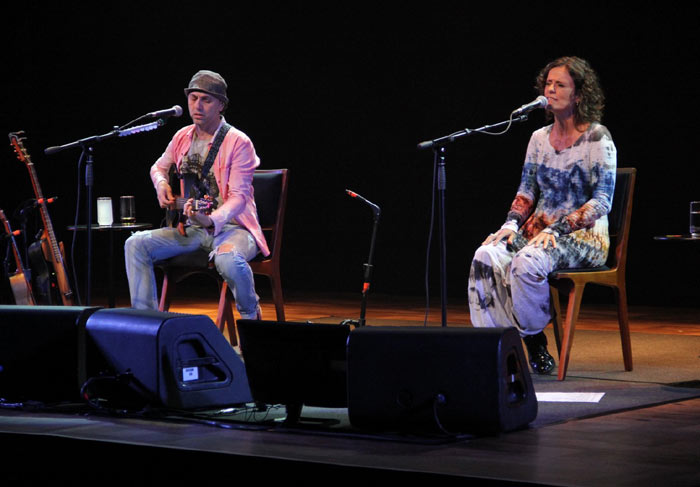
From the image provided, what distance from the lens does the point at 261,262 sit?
4.54 metres

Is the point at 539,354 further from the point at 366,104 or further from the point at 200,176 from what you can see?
the point at 366,104

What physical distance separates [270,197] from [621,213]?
1584 millimetres

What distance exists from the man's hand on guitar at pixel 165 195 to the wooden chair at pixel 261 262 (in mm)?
234

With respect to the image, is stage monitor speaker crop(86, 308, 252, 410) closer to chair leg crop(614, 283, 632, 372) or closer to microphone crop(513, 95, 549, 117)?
microphone crop(513, 95, 549, 117)

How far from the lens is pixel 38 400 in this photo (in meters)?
3.24

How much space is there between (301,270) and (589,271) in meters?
3.97

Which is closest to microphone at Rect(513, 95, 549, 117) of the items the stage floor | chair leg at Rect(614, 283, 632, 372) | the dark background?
chair leg at Rect(614, 283, 632, 372)

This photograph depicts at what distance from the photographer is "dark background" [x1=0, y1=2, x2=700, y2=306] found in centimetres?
604

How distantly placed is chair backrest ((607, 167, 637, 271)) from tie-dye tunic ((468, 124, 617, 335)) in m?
0.06

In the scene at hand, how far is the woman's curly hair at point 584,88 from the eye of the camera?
404cm

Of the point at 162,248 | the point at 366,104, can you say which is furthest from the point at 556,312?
the point at 366,104

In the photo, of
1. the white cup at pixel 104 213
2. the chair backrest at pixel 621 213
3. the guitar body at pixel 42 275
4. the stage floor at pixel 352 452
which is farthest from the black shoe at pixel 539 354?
the guitar body at pixel 42 275

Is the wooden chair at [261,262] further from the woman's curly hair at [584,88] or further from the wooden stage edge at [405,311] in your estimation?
the woman's curly hair at [584,88]

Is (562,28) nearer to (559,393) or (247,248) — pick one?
(247,248)
